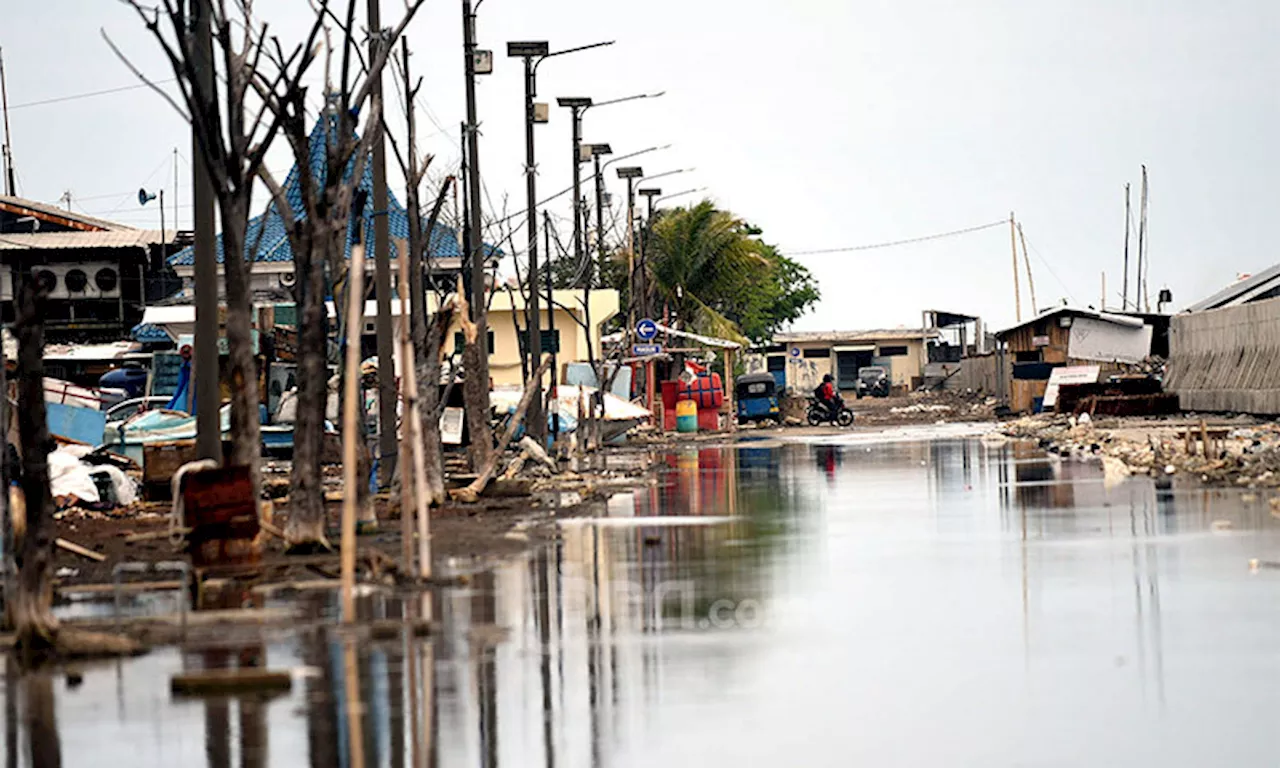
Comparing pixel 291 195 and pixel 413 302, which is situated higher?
pixel 291 195

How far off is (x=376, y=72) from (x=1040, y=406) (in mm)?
49840

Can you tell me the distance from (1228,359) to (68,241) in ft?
127

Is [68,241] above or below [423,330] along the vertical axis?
above

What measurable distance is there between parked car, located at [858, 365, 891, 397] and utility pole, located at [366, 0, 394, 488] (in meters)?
86.5

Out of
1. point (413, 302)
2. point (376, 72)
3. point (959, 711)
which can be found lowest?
point (959, 711)

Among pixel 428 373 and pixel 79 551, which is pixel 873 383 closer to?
pixel 428 373

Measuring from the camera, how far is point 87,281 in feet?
228

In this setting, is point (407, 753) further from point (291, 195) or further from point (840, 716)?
point (291, 195)

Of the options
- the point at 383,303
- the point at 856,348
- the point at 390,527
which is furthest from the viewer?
the point at 856,348

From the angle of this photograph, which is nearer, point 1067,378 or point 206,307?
point 206,307

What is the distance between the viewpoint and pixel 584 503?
27.8 m

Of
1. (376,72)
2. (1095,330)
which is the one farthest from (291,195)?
(376,72)

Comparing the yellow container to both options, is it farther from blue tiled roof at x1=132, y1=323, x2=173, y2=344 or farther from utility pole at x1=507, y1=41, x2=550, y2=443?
utility pole at x1=507, y1=41, x2=550, y2=443

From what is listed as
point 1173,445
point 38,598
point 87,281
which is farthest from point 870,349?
point 38,598
